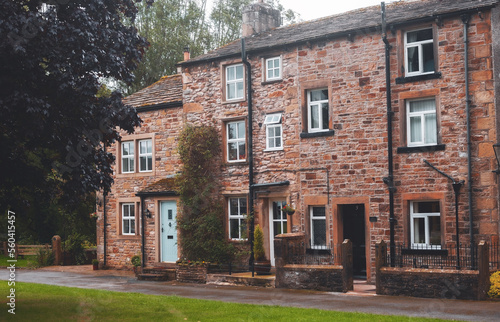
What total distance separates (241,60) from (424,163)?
302 inches

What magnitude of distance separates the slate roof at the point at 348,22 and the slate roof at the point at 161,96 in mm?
1864

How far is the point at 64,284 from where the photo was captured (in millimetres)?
21703

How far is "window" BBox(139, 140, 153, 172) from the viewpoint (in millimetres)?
26578

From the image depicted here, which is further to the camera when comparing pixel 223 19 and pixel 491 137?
pixel 223 19

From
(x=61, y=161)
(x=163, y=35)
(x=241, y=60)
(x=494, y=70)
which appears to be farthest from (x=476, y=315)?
(x=163, y=35)

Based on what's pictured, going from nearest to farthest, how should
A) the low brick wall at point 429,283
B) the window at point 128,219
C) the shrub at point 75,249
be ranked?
1. the low brick wall at point 429,283
2. the window at point 128,219
3. the shrub at point 75,249

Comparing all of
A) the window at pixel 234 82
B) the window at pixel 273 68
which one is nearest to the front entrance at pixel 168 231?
the window at pixel 234 82

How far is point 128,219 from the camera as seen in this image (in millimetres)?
27266

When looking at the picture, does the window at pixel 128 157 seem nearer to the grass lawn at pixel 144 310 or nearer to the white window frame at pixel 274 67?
the white window frame at pixel 274 67

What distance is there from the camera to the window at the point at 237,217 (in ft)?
76.0

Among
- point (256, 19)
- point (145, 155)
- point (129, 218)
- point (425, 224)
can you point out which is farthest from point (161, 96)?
point (425, 224)

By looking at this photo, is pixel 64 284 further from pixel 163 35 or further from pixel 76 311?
pixel 163 35

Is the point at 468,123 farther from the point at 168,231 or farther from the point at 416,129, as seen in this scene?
the point at 168,231

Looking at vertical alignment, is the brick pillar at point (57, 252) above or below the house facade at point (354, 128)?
below
